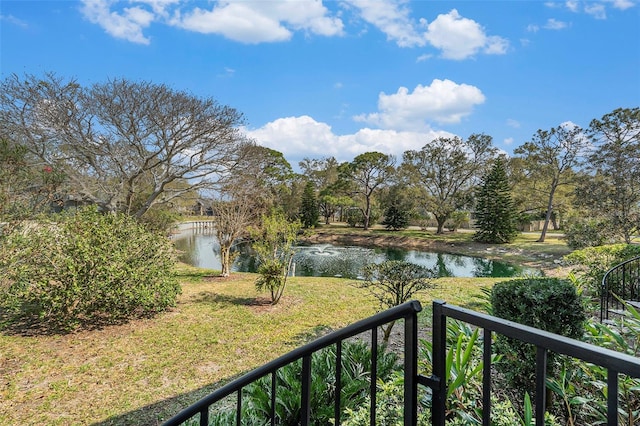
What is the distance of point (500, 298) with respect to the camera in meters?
2.59

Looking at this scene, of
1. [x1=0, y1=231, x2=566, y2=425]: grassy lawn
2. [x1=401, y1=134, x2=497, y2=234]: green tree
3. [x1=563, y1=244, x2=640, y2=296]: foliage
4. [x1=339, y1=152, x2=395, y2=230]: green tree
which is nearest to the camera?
[x1=0, y1=231, x2=566, y2=425]: grassy lawn

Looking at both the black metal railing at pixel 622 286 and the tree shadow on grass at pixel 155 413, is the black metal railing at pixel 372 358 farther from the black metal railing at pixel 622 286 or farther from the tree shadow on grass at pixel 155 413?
the black metal railing at pixel 622 286

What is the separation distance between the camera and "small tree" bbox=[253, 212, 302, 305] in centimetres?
640

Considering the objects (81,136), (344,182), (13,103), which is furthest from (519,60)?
(344,182)

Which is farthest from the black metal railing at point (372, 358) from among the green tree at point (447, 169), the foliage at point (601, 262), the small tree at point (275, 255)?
the green tree at point (447, 169)

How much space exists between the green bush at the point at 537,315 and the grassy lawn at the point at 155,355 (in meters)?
1.23

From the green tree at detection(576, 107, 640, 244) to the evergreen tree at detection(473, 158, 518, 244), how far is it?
217 inches

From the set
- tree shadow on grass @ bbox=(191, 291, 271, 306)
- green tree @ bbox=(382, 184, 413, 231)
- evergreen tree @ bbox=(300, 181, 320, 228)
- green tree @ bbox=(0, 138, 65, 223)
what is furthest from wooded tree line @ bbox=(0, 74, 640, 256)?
evergreen tree @ bbox=(300, 181, 320, 228)

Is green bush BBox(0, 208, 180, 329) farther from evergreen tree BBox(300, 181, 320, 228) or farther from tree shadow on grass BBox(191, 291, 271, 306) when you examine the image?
evergreen tree BBox(300, 181, 320, 228)

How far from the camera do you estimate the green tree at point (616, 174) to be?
37.7 feet

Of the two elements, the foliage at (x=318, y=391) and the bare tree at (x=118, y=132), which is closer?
the foliage at (x=318, y=391)

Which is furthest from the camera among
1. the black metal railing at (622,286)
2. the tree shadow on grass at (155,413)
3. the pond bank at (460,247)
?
the pond bank at (460,247)

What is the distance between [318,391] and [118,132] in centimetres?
1064

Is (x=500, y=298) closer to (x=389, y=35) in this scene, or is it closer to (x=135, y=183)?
(x=389, y=35)
